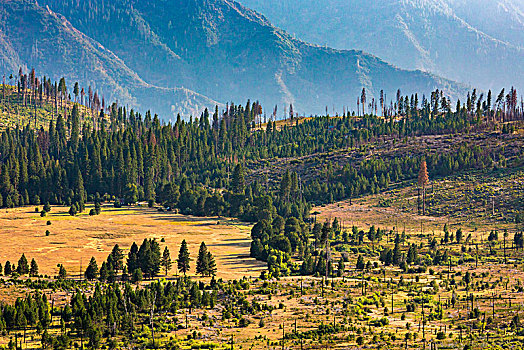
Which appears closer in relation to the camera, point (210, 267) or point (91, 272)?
point (91, 272)

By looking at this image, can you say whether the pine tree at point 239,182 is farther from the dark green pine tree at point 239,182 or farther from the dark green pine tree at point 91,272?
the dark green pine tree at point 91,272

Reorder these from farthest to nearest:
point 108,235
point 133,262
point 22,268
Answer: point 108,235 < point 133,262 < point 22,268

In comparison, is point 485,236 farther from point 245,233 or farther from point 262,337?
point 262,337

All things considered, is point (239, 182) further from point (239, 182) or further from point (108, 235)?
point (108, 235)

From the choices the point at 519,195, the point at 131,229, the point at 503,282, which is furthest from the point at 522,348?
the point at 519,195

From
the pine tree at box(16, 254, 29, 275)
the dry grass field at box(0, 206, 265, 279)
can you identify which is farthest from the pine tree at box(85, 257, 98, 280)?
the pine tree at box(16, 254, 29, 275)

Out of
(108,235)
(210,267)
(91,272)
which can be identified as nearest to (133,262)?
(91,272)

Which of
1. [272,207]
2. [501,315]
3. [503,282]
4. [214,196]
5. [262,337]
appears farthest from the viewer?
[214,196]

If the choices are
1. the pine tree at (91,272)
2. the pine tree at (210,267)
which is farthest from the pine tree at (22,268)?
the pine tree at (210,267)

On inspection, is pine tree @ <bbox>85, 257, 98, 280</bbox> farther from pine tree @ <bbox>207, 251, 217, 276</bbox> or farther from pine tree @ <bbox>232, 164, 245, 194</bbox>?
pine tree @ <bbox>232, 164, 245, 194</bbox>
